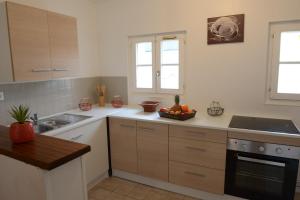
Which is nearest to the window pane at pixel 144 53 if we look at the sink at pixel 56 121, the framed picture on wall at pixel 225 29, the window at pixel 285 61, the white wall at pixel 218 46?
the white wall at pixel 218 46

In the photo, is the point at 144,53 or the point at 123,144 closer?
the point at 123,144

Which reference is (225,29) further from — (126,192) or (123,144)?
(126,192)

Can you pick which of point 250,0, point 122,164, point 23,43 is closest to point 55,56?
point 23,43

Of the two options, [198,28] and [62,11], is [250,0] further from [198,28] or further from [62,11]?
[62,11]

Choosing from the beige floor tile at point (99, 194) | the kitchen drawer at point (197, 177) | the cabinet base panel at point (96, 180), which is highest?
the kitchen drawer at point (197, 177)

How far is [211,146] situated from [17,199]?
5.51 ft

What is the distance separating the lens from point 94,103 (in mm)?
3424

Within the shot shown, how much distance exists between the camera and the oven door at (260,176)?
76.2 inches

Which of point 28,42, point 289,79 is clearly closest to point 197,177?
point 289,79

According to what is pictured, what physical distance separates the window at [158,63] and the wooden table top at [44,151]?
1944 mm

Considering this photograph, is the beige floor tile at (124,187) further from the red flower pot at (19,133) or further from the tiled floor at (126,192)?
the red flower pot at (19,133)

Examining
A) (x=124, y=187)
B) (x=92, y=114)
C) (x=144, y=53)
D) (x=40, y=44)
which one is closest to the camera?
(x=40, y=44)

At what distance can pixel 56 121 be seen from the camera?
8.26 ft

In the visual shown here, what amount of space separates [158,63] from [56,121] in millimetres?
1493
